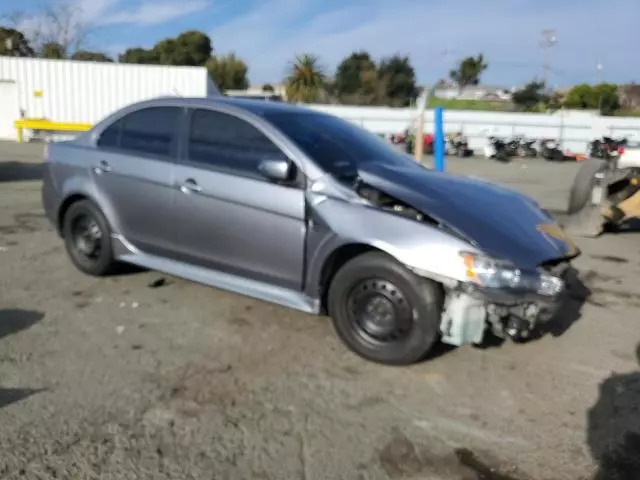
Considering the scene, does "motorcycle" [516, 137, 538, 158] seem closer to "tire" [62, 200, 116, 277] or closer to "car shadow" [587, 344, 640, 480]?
"tire" [62, 200, 116, 277]

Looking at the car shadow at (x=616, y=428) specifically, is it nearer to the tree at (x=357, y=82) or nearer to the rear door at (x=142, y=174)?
the rear door at (x=142, y=174)

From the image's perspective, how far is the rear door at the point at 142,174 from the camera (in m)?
5.17

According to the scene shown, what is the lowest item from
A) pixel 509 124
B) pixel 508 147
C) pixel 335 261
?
pixel 335 261

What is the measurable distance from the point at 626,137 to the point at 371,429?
1105 inches

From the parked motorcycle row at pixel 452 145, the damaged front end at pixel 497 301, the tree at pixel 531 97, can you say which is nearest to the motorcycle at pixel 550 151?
the parked motorcycle row at pixel 452 145

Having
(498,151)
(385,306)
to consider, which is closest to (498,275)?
(385,306)

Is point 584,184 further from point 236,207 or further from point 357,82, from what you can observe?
point 357,82

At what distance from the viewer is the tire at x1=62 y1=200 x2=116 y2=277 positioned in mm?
5617

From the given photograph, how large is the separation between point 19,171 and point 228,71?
44076 mm

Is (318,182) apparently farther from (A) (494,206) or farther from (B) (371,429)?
(B) (371,429)

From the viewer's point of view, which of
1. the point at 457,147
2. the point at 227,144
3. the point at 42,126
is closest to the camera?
the point at 227,144

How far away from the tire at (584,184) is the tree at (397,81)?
46.0 m

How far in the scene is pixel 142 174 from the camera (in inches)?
208

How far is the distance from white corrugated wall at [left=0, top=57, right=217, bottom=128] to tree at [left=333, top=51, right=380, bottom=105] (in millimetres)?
27714
